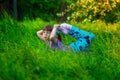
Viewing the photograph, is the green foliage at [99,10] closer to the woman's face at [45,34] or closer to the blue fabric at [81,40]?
the blue fabric at [81,40]

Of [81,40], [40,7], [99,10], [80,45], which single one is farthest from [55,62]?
[40,7]

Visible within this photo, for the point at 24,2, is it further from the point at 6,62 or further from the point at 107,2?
the point at 6,62

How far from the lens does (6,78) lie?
23.4 ft

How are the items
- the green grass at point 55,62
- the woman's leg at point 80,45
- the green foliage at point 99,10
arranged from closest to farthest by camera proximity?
1. the green grass at point 55,62
2. the woman's leg at point 80,45
3. the green foliage at point 99,10

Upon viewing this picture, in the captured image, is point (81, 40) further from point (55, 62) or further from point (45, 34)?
point (55, 62)

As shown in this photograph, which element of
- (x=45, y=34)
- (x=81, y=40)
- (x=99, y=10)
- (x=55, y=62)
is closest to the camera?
A: (x=55, y=62)

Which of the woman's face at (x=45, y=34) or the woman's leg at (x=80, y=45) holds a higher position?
the woman's face at (x=45, y=34)

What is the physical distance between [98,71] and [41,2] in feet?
62.3

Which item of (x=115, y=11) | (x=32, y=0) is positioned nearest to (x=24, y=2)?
(x=32, y=0)

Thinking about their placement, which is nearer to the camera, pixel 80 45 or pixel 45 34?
pixel 80 45

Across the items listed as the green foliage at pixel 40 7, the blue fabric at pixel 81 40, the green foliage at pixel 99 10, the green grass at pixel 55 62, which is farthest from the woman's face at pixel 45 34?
the green foliage at pixel 40 7

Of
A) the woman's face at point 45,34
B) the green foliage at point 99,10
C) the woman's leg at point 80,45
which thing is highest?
the woman's face at point 45,34

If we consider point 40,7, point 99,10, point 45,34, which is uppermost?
point 45,34

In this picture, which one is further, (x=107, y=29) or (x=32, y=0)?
(x=32, y=0)
